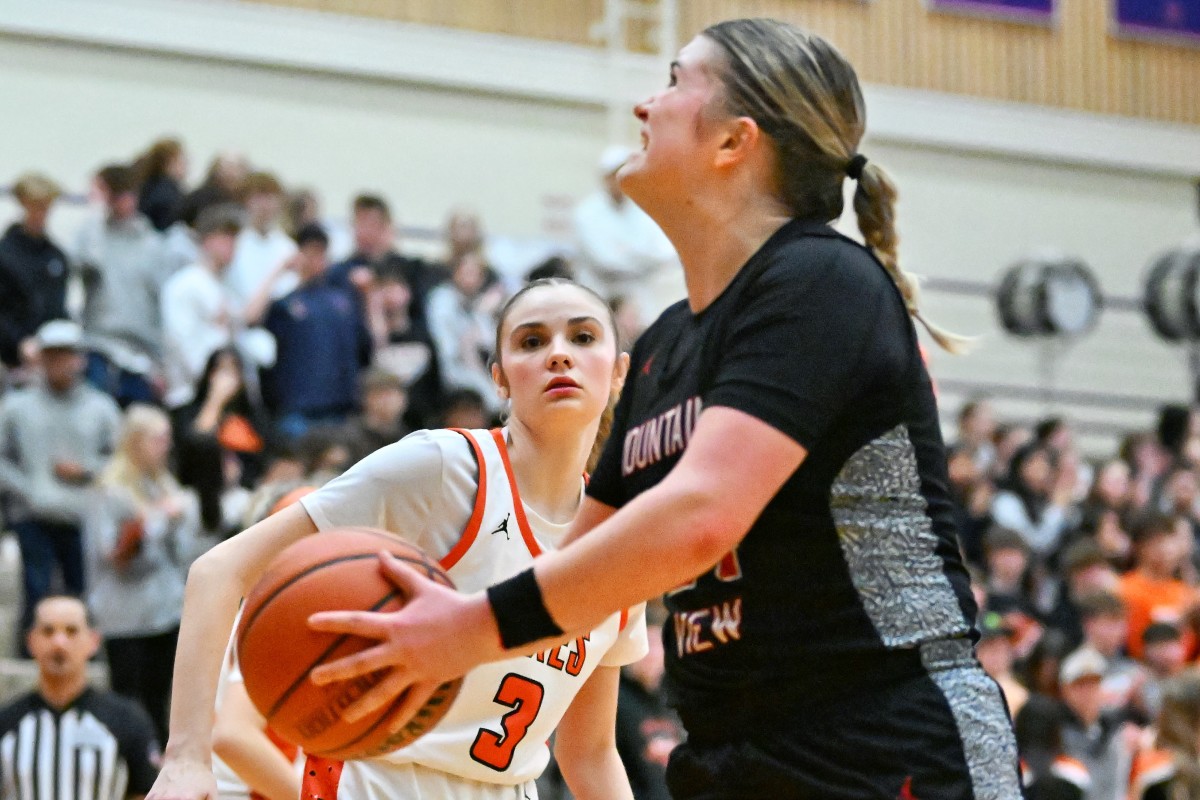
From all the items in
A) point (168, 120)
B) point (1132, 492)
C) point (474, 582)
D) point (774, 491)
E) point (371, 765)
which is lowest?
point (1132, 492)

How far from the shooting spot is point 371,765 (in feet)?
12.3

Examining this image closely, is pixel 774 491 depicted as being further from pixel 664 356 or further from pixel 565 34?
pixel 565 34

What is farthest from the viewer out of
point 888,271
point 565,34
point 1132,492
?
point 565,34

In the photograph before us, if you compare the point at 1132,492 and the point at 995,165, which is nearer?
the point at 1132,492

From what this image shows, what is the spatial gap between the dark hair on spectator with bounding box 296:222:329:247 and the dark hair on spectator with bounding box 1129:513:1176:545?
18.0 ft

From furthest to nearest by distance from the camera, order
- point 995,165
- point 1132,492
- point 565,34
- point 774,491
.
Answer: point 995,165 → point 565,34 → point 1132,492 → point 774,491

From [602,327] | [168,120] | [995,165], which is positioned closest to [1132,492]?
[995,165]

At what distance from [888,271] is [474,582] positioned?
4.38 feet

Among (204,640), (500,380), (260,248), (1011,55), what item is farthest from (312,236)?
(1011,55)

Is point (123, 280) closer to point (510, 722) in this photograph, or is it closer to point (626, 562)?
point (510, 722)

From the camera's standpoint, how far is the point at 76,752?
7.11 m

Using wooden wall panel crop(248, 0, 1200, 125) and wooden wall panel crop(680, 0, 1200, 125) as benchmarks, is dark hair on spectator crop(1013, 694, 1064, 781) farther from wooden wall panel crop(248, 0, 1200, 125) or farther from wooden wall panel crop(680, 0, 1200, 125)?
wooden wall panel crop(680, 0, 1200, 125)

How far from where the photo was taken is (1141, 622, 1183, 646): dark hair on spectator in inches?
379

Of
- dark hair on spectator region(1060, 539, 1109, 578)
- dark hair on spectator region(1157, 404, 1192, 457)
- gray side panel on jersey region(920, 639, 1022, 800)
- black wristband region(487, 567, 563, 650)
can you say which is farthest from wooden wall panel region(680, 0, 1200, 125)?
black wristband region(487, 567, 563, 650)
